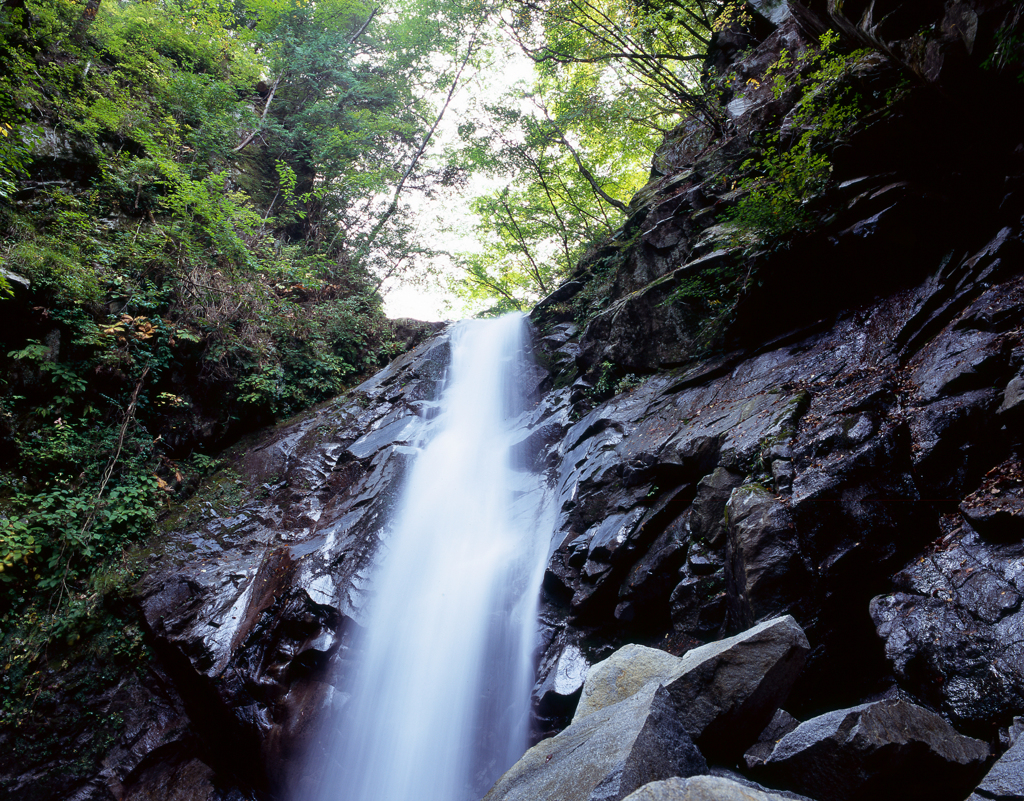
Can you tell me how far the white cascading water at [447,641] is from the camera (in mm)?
5953

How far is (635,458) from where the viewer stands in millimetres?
6668

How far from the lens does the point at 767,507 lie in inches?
169

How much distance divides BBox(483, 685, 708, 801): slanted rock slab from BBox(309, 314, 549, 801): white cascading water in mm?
2855

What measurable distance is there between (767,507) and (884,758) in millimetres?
2195

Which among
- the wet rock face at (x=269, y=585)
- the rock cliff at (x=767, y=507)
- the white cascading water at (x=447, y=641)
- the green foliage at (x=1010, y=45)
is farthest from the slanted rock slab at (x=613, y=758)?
the green foliage at (x=1010, y=45)

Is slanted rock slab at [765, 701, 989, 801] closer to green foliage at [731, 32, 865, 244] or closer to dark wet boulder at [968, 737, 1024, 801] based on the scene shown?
dark wet boulder at [968, 737, 1024, 801]

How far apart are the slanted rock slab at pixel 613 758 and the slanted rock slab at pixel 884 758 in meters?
0.58

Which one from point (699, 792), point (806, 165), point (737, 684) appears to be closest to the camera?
point (699, 792)

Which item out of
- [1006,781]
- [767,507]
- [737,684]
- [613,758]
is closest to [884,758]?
[1006,781]

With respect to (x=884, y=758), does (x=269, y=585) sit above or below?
above

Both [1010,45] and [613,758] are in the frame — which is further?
[1010,45]

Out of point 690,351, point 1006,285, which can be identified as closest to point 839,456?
point 1006,285

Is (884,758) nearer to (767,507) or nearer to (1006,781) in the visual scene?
(1006,781)

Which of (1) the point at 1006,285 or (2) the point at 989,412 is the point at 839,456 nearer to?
(2) the point at 989,412
